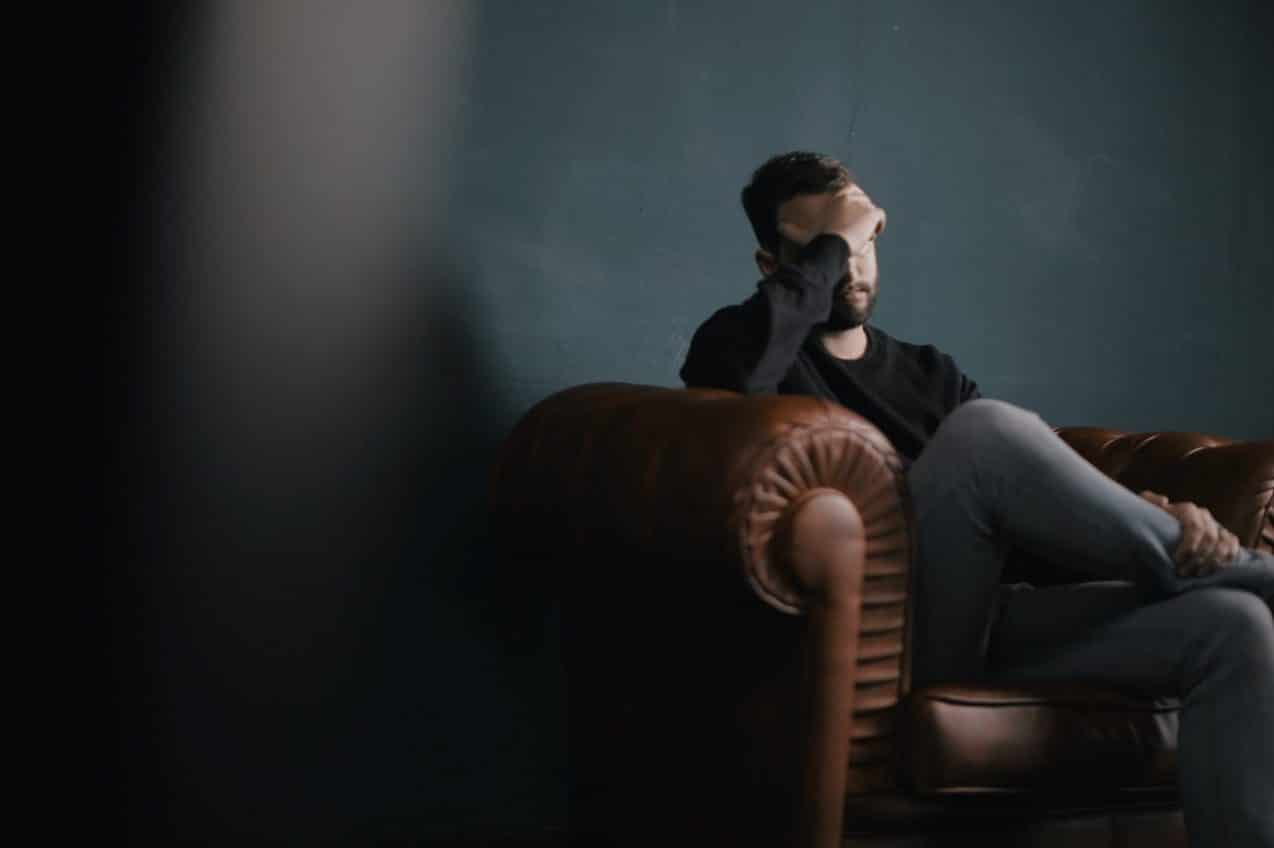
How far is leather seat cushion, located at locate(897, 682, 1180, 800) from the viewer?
58.0 inches

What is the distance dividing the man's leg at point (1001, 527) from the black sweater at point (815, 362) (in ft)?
0.96

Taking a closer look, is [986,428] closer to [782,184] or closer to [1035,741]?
[1035,741]

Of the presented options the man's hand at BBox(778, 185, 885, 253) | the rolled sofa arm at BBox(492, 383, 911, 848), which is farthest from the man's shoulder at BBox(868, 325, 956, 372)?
the rolled sofa arm at BBox(492, 383, 911, 848)

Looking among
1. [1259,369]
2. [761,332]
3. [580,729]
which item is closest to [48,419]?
[580,729]

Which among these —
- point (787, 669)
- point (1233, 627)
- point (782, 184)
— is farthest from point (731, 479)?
point (782, 184)

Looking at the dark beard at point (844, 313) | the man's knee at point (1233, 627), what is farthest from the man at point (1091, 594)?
the dark beard at point (844, 313)

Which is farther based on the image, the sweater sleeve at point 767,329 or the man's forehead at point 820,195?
the man's forehead at point 820,195

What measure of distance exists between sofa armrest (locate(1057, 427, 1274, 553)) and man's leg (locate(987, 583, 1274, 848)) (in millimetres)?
326

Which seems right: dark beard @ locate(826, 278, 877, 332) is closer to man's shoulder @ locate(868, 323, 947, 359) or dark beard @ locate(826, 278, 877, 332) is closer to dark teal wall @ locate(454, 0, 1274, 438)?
man's shoulder @ locate(868, 323, 947, 359)

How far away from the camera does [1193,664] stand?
1.50 m

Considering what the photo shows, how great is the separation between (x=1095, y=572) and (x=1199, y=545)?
0.12 m

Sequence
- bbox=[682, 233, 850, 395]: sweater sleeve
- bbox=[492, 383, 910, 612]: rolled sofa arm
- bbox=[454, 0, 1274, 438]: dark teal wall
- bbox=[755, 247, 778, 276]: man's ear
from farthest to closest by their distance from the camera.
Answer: bbox=[454, 0, 1274, 438]: dark teal wall
bbox=[755, 247, 778, 276]: man's ear
bbox=[682, 233, 850, 395]: sweater sleeve
bbox=[492, 383, 910, 612]: rolled sofa arm

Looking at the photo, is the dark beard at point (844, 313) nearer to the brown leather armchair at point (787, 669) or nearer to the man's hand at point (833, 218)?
the man's hand at point (833, 218)

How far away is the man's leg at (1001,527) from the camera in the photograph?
1513 millimetres
